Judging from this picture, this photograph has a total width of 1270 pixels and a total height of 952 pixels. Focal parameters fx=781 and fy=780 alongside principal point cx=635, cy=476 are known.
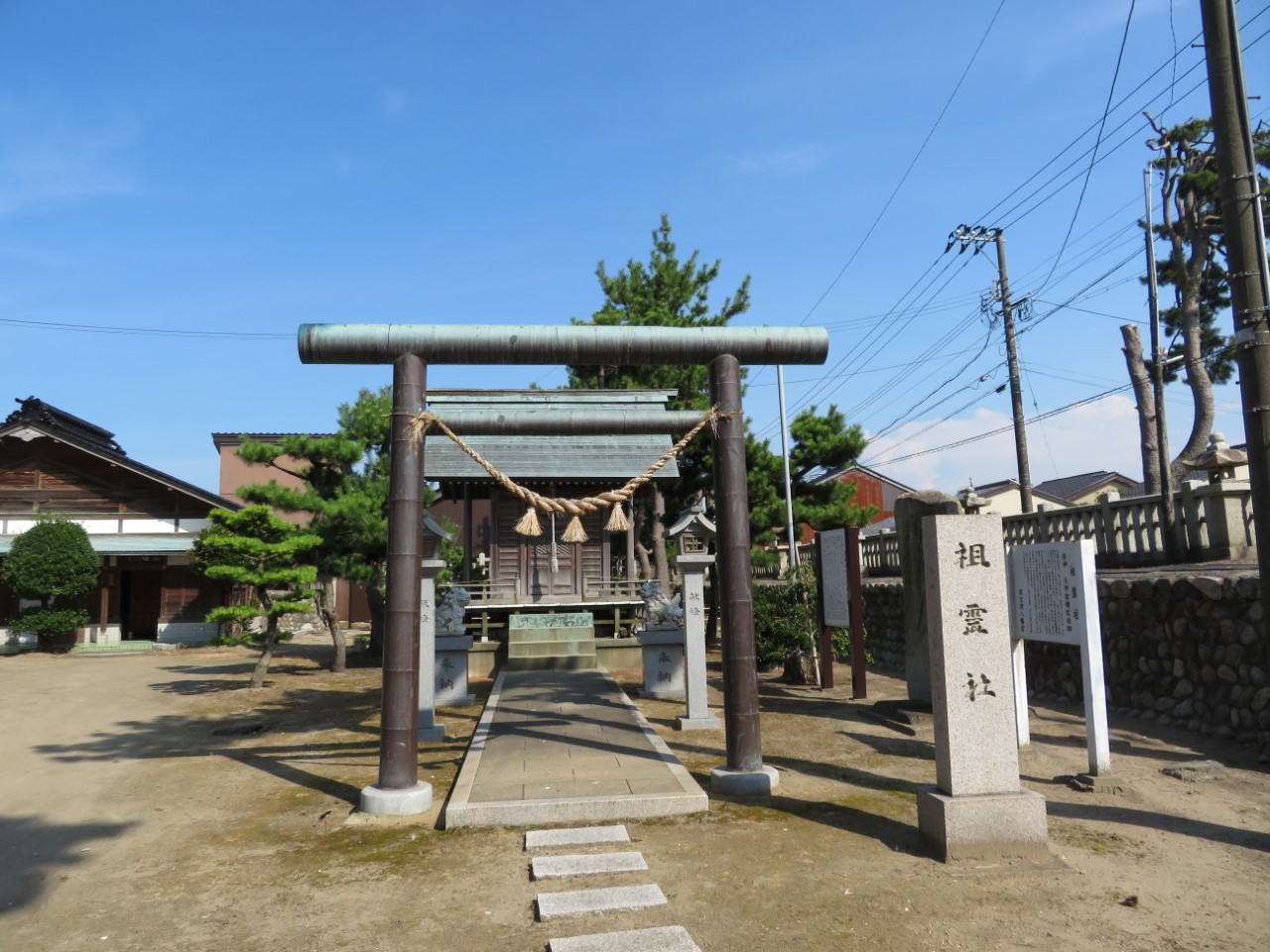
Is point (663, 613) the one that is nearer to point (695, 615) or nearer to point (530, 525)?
point (695, 615)

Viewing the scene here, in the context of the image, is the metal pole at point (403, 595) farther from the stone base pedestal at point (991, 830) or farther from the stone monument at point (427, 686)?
the stone base pedestal at point (991, 830)

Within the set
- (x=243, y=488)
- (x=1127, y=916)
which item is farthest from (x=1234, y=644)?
(x=243, y=488)

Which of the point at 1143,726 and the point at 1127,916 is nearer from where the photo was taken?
the point at 1127,916

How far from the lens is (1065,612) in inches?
294

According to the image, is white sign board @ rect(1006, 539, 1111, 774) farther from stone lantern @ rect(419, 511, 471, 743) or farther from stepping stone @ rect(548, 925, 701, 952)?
stone lantern @ rect(419, 511, 471, 743)

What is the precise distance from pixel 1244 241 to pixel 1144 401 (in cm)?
1846

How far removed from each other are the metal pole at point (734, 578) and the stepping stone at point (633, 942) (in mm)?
2617

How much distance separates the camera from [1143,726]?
30.0 feet

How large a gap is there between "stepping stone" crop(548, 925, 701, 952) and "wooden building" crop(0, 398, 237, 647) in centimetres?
2347

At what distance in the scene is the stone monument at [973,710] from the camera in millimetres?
5129

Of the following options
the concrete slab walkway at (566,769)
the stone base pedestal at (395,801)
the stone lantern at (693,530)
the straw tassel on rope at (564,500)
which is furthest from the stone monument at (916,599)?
the stone base pedestal at (395,801)

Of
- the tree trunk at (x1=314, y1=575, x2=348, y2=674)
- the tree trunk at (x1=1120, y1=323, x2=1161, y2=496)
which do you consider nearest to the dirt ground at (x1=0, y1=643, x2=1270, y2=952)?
the tree trunk at (x1=314, y1=575, x2=348, y2=674)

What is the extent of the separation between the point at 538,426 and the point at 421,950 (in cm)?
426

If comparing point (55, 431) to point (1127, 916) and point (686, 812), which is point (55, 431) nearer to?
point (686, 812)
